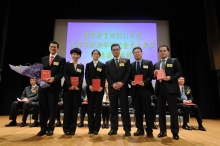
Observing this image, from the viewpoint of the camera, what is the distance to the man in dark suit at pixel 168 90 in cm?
263

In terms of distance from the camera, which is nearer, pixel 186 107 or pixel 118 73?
pixel 118 73

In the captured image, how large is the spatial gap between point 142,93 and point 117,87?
1.42ft

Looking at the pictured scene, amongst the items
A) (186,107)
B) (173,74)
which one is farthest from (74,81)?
(186,107)

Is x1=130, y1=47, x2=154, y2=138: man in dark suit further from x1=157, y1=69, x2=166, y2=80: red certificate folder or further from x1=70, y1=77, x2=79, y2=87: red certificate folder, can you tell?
Result: x1=70, y1=77, x2=79, y2=87: red certificate folder

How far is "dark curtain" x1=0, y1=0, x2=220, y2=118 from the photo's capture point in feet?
20.6

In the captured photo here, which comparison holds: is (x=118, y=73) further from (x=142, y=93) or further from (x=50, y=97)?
(x=50, y=97)

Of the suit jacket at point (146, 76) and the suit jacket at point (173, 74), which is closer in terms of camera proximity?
the suit jacket at point (173, 74)

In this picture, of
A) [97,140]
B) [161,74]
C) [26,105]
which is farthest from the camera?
[26,105]

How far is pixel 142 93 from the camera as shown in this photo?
2793 mm

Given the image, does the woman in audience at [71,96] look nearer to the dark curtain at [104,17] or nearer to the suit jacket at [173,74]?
the suit jacket at [173,74]

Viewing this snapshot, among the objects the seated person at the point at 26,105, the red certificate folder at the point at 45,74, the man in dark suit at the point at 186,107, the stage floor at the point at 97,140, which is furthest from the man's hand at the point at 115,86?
the seated person at the point at 26,105

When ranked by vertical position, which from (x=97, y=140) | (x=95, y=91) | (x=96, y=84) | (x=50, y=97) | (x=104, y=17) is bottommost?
(x=97, y=140)

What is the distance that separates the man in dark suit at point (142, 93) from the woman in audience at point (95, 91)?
571mm

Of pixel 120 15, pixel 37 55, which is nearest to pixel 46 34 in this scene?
pixel 37 55
